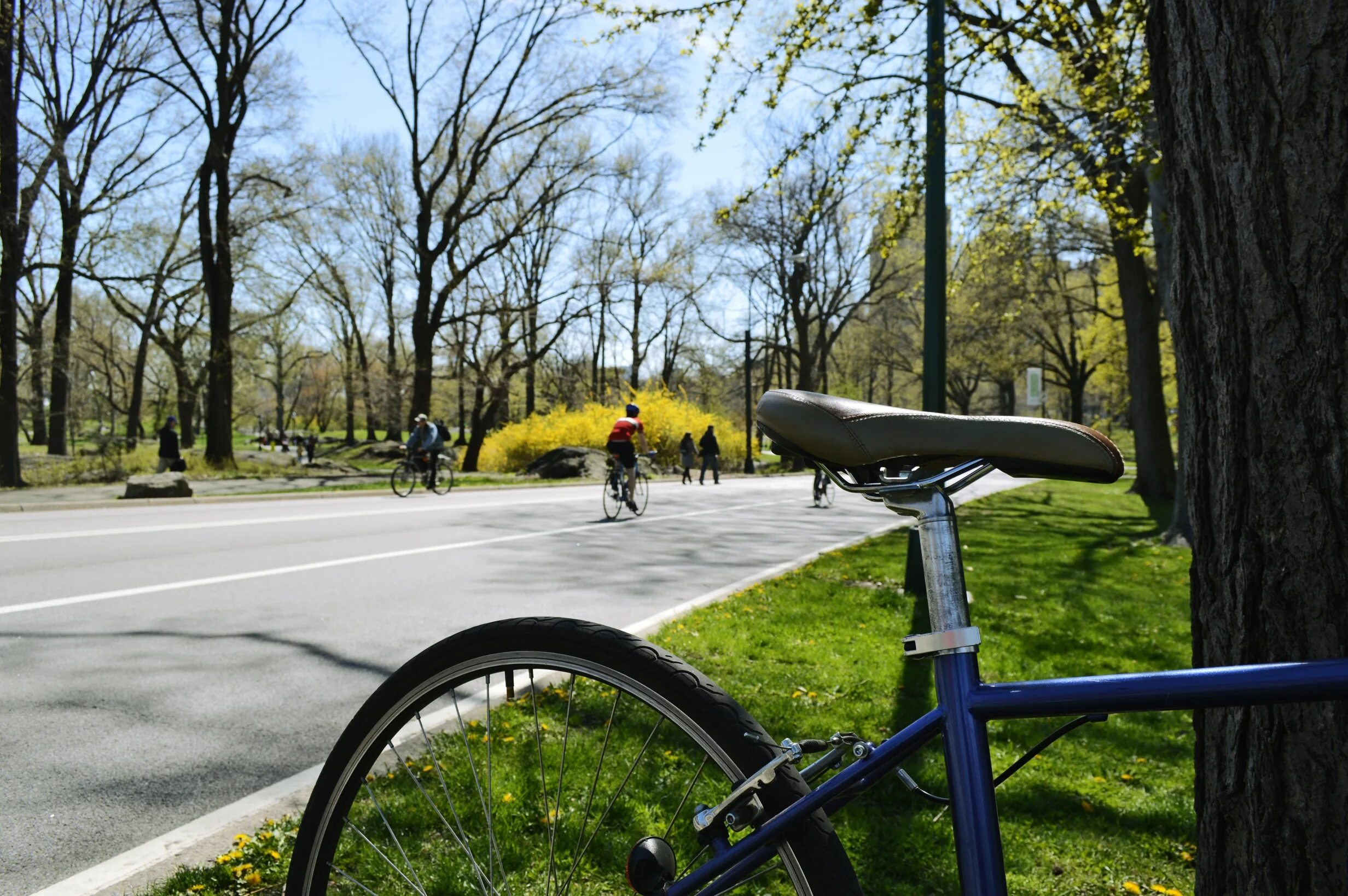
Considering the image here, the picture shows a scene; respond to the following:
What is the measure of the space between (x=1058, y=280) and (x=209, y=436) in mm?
29421

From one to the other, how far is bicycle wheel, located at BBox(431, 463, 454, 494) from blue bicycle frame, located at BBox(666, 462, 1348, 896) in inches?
742

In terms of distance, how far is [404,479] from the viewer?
1933 centimetres

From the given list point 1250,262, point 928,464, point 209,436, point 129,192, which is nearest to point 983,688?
point 928,464

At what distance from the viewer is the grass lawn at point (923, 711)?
2.84 meters

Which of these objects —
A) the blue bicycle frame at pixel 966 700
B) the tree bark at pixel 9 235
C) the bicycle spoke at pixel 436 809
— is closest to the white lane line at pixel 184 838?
the bicycle spoke at pixel 436 809

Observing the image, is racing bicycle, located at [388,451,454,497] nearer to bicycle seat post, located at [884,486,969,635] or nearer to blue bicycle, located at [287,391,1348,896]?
blue bicycle, located at [287,391,1348,896]

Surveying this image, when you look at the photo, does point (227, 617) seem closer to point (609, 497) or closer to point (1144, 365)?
point (609, 497)

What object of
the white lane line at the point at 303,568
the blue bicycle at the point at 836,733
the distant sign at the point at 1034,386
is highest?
the distant sign at the point at 1034,386

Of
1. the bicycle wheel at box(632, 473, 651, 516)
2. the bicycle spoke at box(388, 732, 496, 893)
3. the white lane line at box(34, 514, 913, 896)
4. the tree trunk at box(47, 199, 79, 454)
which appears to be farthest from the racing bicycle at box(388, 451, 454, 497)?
the bicycle spoke at box(388, 732, 496, 893)

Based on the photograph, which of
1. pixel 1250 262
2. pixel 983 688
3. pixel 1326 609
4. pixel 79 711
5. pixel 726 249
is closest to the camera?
pixel 983 688

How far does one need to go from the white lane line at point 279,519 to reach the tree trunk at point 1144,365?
11.0m

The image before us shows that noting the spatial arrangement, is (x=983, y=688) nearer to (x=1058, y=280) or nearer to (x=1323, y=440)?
(x=1323, y=440)

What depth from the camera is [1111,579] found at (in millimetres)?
9203

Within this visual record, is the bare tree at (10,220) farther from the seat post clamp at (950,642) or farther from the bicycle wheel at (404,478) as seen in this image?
the seat post clamp at (950,642)
